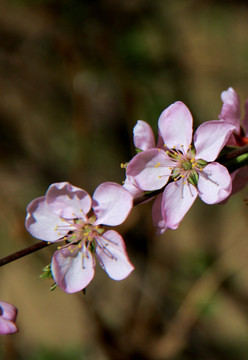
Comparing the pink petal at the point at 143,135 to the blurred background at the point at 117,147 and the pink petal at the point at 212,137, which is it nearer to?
the pink petal at the point at 212,137

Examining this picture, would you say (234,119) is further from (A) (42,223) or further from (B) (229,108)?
(A) (42,223)

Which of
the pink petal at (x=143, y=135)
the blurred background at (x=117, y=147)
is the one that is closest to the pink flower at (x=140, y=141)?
the pink petal at (x=143, y=135)

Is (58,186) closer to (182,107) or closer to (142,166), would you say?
(142,166)

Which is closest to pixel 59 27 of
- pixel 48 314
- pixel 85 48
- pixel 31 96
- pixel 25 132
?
pixel 85 48

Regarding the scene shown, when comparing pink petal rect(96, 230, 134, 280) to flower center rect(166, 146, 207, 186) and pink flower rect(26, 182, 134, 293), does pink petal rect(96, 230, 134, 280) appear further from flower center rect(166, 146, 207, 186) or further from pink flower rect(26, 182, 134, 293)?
flower center rect(166, 146, 207, 186)

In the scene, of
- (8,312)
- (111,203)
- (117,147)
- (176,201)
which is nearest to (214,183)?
(176,201)
